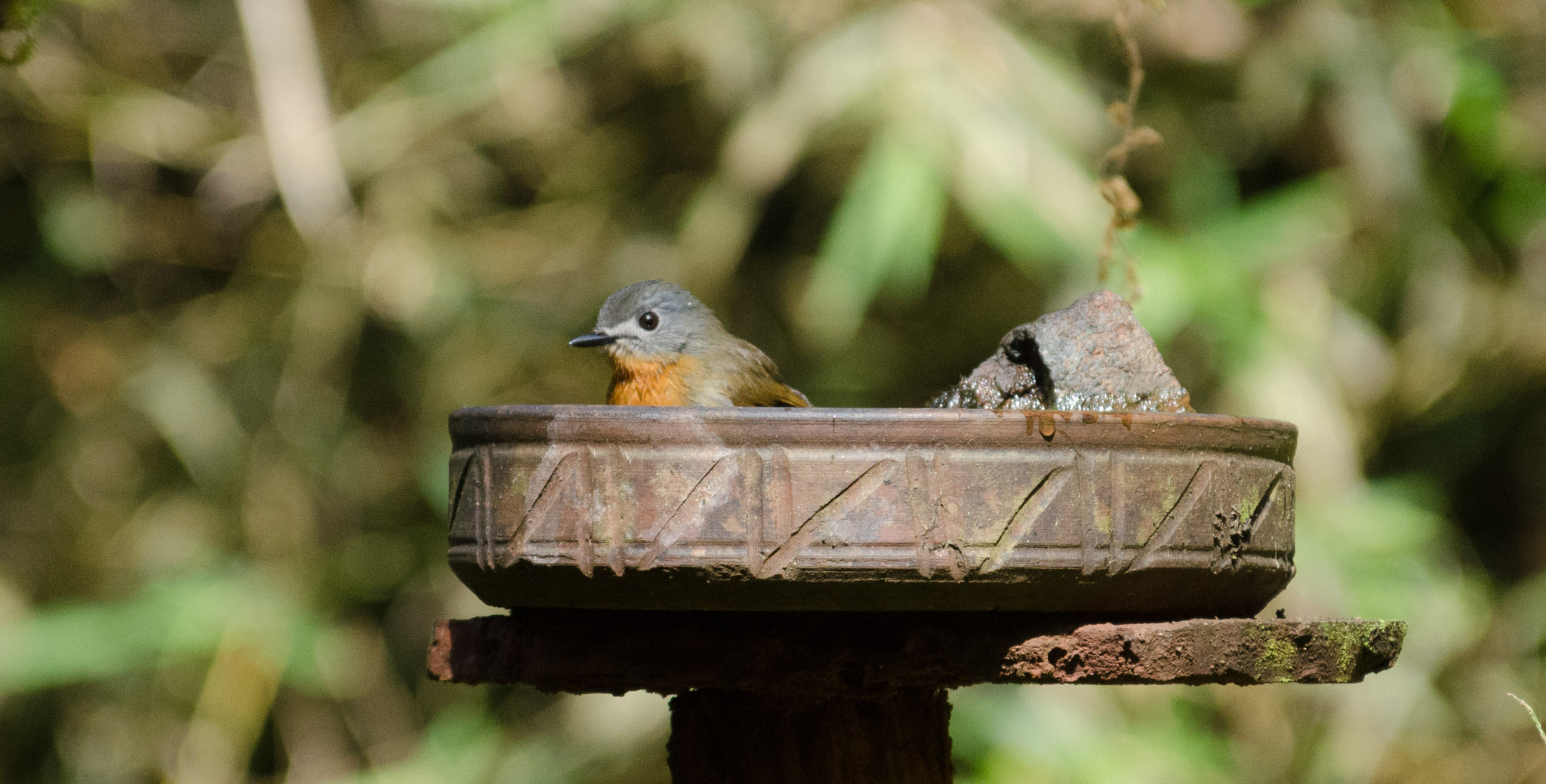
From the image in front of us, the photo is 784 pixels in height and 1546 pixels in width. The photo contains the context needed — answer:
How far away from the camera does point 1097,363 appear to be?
140cm

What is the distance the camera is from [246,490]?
4004 millimetres

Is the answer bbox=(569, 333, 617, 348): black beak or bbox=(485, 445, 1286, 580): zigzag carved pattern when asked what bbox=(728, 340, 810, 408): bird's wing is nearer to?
bbox=(569, 333, 617, 348): black beak

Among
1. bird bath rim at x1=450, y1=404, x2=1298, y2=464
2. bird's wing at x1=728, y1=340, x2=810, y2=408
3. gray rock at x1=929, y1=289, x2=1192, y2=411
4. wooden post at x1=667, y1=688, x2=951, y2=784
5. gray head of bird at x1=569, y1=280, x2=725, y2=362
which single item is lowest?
wooden post at x1=667, y1=688, x2=951, y2=784

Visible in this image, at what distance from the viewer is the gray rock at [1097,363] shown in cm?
139

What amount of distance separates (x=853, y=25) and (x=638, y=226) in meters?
1.07

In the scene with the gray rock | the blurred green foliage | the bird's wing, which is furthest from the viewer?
the blurred green foliage

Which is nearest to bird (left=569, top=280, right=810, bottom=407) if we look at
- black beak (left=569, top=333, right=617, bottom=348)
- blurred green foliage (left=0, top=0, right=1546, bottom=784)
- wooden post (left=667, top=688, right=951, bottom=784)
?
black beak (left=569, top=333, right=617, bottom=348)

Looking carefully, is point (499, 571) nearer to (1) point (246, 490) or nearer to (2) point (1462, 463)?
(1) point (246, 490)

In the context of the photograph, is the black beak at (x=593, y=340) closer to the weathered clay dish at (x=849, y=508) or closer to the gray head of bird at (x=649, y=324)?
the gray head of bird at (x=649, y=324)

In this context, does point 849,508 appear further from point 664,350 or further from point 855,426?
point 664,350

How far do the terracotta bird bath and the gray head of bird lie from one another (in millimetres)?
Answer: 747

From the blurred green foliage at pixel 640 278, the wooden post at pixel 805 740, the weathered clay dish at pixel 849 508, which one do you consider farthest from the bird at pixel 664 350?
the blurred green foliage at pixel 640 278

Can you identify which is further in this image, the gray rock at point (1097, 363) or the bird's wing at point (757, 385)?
the bird's wing at point (757, 385)

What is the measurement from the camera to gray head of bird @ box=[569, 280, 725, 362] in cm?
208
